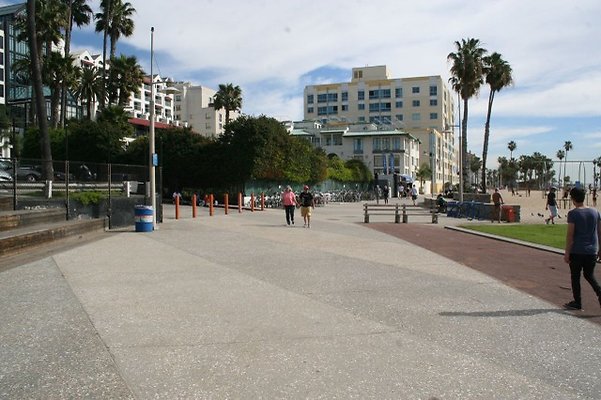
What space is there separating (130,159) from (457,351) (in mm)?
41449

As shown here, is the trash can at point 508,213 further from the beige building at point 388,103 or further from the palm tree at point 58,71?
the beige building at point 388,103

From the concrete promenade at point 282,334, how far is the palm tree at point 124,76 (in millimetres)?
41288

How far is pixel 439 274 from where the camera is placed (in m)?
9.68

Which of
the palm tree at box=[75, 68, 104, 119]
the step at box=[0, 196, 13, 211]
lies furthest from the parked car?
the palm tree at box=[75, 68, 104, 119]

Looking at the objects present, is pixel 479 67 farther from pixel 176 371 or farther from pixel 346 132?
pixel 176 371

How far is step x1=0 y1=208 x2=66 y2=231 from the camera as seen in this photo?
12.5 m

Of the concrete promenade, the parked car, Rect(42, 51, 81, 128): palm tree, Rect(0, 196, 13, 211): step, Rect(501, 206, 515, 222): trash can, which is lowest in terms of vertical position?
the concrete promenade

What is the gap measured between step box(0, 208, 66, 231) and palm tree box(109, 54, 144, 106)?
35.5 m

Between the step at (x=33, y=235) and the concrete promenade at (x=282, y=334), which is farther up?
the step at (x=33, y=235)

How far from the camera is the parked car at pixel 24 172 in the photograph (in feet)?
48.5

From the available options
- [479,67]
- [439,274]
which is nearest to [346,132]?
[479,67]

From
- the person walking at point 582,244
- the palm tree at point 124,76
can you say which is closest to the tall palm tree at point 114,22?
the palm tree at point 124,76

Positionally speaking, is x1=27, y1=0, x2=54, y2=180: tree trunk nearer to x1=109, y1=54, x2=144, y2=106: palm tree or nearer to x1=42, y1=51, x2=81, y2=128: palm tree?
x1=42, y1=51, x2=81, y2=128: palm tree

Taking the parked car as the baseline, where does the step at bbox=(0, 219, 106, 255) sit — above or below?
below
